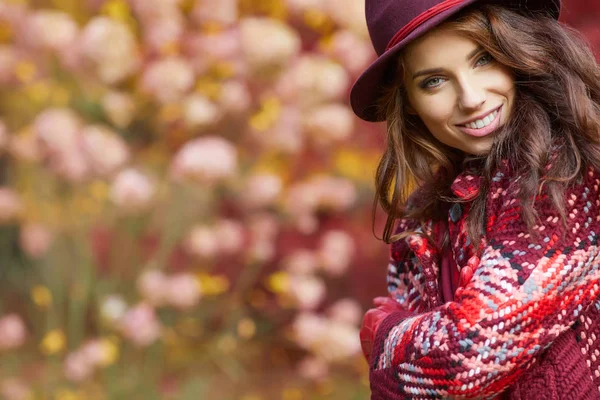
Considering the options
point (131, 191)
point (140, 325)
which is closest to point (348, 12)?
point (131, 191)

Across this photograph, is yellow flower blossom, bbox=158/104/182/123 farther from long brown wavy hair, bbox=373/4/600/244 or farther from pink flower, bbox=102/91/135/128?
long brown wavy hair, bbox=373/4/600/244

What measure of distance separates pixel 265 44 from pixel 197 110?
1.07 ft

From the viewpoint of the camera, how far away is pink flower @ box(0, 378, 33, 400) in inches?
117

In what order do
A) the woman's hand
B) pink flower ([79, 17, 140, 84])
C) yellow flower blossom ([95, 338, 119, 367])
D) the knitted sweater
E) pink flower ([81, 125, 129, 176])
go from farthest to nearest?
yellow flower blossom ([95, 338, 119, 367]) → pink flower ([81, 125, 129, 176]) → pink flower ([79, 17, 140, 84]) → the woman's hand → the knitted sweater

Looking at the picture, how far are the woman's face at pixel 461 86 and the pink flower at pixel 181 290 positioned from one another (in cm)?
161

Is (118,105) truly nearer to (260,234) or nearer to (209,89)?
(209,89)

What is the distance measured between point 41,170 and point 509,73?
83.9 inches

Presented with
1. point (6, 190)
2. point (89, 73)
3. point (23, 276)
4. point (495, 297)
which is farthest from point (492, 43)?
point (23, 276)

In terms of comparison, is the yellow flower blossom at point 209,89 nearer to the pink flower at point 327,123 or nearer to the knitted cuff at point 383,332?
the pink flower at point 327,123

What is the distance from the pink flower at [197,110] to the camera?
2736mm

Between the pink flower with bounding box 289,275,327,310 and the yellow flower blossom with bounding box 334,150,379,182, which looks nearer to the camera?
the pink flower with bounding box 289,275,327,310

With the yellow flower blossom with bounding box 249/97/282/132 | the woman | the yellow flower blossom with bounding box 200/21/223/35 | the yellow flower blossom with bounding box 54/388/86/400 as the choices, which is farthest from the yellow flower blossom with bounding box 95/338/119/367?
the woman

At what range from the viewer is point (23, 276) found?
11.7 ft

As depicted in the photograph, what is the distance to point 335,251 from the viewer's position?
308 cm
